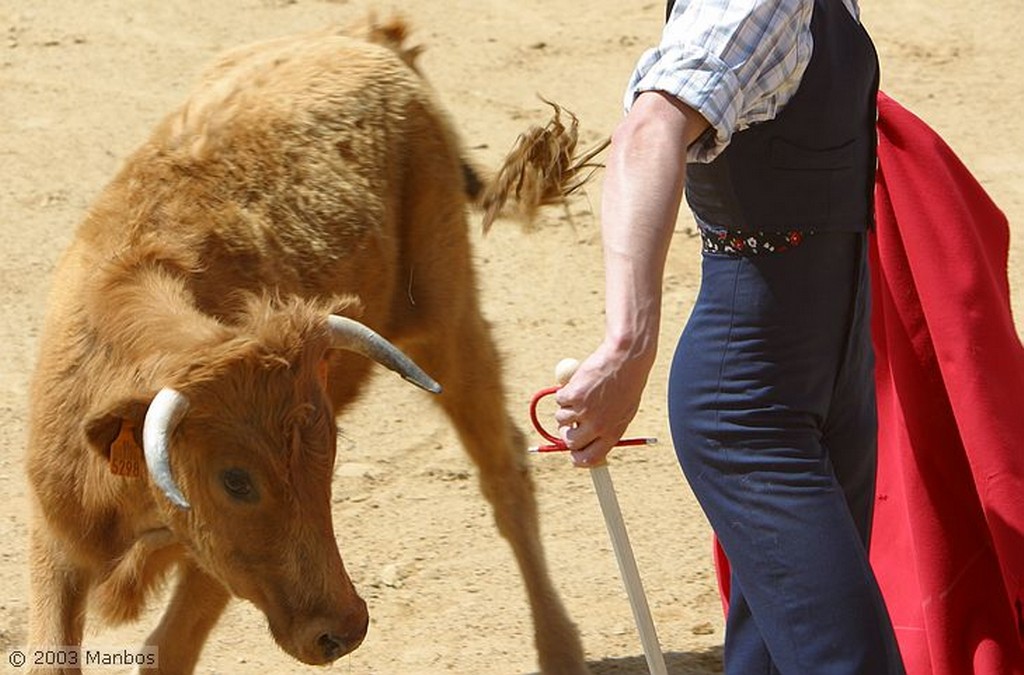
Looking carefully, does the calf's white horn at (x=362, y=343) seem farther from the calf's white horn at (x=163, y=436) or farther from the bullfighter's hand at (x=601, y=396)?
the bullfighter's hand at (x=601, y=396)

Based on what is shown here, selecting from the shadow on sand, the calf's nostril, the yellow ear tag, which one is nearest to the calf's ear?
the yellow ear tag

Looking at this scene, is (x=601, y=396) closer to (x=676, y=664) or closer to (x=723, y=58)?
(x=723, y=58)

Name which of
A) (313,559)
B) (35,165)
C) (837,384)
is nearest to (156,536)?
(313,559)

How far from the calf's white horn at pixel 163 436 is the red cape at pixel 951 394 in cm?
172

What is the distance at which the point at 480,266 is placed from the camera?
25.1 feet

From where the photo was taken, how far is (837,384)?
3217 mm

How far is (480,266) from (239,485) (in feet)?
12.6

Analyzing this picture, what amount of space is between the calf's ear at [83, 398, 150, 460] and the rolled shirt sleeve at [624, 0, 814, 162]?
1.50 m

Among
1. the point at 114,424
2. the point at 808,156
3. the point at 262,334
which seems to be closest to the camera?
the point at 808,156

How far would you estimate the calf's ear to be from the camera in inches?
150

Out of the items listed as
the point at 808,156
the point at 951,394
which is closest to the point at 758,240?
the point at 808,156

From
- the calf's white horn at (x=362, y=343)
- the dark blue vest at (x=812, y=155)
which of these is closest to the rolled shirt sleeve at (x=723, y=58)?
the dark blue vest at (x=812, y=155)

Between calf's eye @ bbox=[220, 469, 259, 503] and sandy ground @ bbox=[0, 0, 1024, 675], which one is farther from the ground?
calf's eye @ bbox=[220, 469, 259, 503]

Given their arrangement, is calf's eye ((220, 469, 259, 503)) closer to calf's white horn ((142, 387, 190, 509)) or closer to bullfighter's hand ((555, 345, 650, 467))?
calf's white horn ((142, 387, 190, 509))
